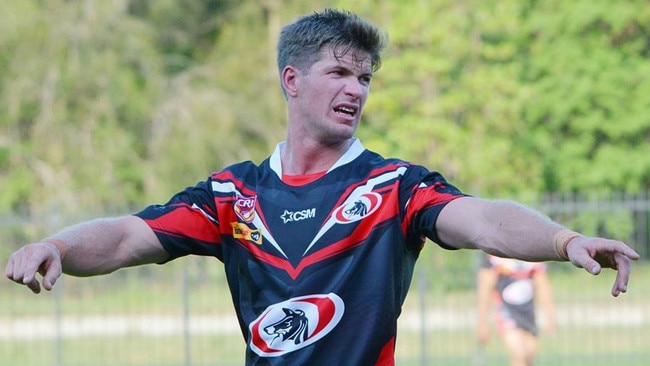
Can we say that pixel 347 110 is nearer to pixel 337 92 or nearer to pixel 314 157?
pixel 337 92

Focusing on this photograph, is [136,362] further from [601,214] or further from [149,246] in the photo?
[149,246]

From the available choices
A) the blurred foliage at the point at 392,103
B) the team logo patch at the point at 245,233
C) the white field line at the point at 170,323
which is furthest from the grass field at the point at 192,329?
the team logo patch at the point at 245,233

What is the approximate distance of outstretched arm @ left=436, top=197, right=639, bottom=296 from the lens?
3664 mm

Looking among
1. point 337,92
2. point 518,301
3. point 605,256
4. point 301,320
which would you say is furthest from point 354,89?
point 518,301

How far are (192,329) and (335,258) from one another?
12733 millimetres

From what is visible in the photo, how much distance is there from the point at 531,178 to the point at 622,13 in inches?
182

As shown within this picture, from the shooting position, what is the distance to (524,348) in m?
12.1

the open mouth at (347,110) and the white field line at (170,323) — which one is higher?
the open mouth at (347,110)

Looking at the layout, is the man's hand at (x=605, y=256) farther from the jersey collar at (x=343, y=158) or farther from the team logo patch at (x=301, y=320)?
the jersey collar at (x=343, y=158)

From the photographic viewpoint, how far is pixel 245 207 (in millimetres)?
4680

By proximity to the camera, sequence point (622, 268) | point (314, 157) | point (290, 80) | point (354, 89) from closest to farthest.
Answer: point (622, 268) → point (354, 89) → point (314, 157) → point (290, 80)

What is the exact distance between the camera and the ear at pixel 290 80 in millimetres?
4793

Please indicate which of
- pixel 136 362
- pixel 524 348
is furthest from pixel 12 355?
pixel 524 348

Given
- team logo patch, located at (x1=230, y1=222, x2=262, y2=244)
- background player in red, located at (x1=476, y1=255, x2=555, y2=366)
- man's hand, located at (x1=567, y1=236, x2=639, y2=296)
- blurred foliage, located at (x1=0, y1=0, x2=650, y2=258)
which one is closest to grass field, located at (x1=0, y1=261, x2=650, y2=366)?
background player in red, located at (x1=476, y1=255, x2=555, y2=366)
